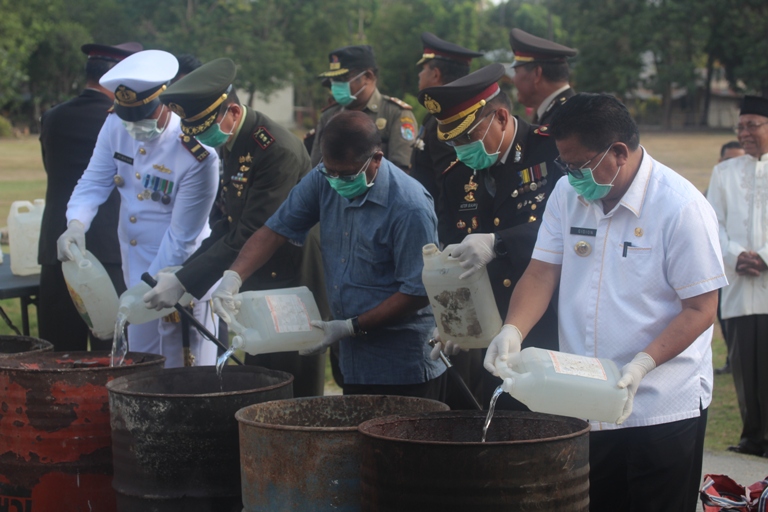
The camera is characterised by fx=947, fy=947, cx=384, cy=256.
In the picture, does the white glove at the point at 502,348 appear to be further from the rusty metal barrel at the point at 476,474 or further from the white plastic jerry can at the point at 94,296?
the white plastic jerry can at the point at 94,296

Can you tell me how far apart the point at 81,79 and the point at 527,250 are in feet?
168

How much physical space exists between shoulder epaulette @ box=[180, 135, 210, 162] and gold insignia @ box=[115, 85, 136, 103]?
0.31 m

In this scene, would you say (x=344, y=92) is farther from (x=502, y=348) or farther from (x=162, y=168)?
(x=502, y=348)

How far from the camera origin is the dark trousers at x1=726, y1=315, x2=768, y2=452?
5789 mm

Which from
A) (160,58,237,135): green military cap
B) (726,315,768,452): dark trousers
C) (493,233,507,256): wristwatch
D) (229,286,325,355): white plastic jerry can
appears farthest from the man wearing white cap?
(726,315,768,452): dark trousers

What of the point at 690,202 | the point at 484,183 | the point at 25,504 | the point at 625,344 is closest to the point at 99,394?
the point at 25,504

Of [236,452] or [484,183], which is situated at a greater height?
[484,183]

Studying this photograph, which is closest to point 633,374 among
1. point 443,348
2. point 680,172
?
point 443,348

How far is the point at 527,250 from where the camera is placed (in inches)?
136

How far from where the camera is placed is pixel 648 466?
9.80 ft

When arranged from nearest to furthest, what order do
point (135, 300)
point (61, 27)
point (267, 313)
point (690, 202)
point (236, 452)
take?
1. point (690, 202)
2. point (236, 452)
3. point (267, 313)
4. point (135, 300)
5. point (61, 27)

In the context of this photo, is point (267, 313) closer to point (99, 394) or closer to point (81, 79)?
point (99, 394)

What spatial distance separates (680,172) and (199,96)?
19.4 m

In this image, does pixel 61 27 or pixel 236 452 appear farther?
pixel 61 27
